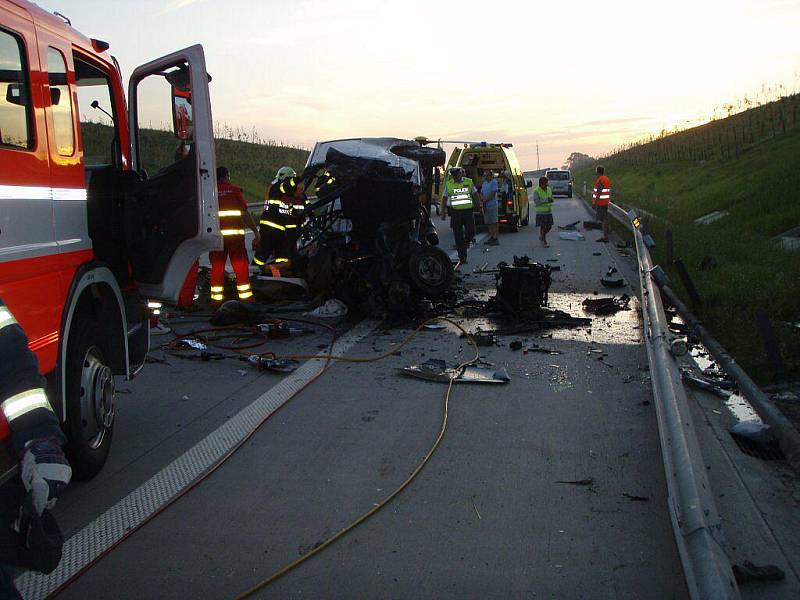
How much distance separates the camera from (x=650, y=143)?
6944cm

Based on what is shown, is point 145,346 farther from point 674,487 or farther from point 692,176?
point 692,176

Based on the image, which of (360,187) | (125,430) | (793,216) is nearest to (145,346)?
(125,430)

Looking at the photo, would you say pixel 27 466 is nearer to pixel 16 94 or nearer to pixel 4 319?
pixel 4 319

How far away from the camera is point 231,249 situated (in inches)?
383

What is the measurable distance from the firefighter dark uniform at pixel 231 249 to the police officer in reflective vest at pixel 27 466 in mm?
7288

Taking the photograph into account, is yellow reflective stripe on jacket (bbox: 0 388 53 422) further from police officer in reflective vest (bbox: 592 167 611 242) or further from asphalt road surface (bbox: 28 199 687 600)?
police officer in reflective vest (bbox: 592 167 611 242)

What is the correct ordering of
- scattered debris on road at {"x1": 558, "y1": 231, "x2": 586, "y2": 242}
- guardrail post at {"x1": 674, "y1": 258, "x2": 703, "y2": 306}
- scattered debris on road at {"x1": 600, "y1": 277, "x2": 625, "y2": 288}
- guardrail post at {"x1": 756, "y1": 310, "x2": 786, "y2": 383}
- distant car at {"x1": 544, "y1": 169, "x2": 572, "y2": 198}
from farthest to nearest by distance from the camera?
distant car at {"x1": 544, "y1": 169, "x2": 572, "y2": 198}, scattered debris on road at {"x1": 558, "y1": 231, "x2": 586, "y2": 242}, scattered debris on road at {"x1": 600, "y1": 277, "x2": 625, "y2": 288}, guardrail post at {"x1": 674, "y1": 258, "x2": 703, "y2": 306}, guardrail post at {"x1": 756, "y1": 310, "x2": 786, "y2": 383}

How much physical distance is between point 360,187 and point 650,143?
65.5m

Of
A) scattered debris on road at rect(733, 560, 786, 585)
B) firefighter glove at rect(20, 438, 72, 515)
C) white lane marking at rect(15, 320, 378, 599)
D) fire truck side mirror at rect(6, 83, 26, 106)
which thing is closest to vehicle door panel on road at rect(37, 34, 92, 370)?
fire truck side mirror at rect(6, 83, 26, 106)

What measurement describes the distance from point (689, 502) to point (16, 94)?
140 inches

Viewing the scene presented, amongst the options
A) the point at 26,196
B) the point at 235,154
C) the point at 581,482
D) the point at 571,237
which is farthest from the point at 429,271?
the point at 235,154

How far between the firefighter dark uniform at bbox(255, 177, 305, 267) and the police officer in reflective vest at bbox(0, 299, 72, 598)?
7.26m

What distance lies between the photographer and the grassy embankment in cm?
791

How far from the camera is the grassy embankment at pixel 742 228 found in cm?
791
